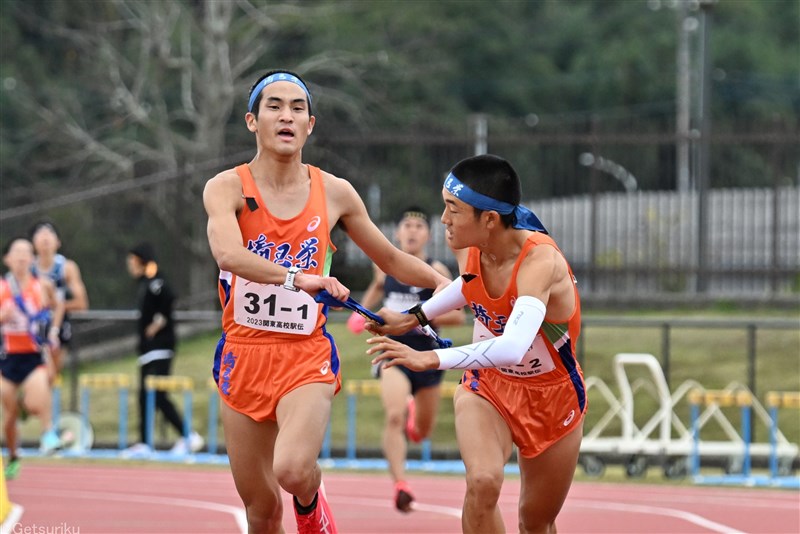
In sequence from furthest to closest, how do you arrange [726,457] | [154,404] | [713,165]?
[713,165]
[154,404]
[726,457]

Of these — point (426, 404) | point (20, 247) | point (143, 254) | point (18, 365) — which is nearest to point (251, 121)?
point (426, 404)

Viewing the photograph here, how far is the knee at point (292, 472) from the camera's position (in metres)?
7.36

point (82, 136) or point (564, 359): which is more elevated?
point (82, 136)

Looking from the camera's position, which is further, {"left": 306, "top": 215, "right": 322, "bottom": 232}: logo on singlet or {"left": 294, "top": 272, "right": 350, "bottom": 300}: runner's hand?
{"left": 306, "top": 215, "right": 322, "bottom": 232}: logo on singlet

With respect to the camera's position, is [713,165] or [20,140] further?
[20,140]

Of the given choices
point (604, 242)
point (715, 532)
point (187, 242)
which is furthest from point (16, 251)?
point (604, 242)

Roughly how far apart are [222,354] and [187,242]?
59.5ft

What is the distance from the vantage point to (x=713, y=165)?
121ft

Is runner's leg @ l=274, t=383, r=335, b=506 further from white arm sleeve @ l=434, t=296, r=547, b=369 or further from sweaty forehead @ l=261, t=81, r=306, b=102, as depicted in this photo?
sweaty forehead @ l=261, t=81, r=306, b=102

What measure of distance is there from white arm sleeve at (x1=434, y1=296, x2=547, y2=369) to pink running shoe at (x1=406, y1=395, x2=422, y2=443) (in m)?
6.39

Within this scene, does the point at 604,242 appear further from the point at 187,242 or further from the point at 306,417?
the point at 306,417

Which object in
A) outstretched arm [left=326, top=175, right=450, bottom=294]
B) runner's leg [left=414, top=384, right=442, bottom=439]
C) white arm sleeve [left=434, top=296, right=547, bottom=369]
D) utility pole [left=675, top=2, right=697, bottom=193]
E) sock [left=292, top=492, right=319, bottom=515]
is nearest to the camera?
white arm sleeve [left=434, top=296, right=547, bottom=369]

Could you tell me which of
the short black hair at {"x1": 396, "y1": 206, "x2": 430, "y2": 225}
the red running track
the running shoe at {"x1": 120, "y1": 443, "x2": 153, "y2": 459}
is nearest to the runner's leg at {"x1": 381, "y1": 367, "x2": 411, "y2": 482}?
the red running track

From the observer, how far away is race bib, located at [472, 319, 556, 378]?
7.74 meters
